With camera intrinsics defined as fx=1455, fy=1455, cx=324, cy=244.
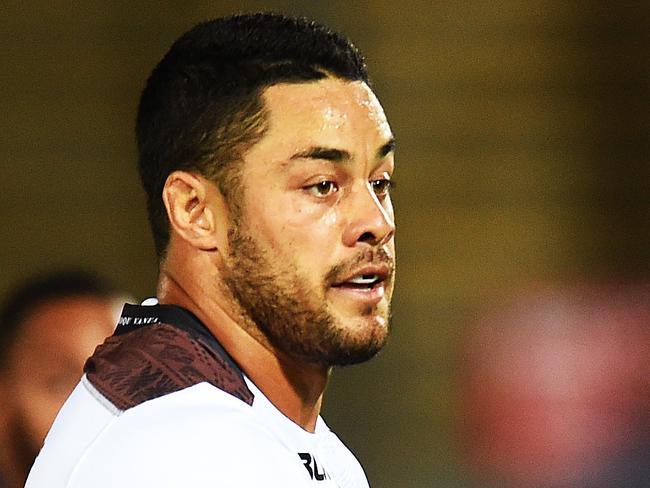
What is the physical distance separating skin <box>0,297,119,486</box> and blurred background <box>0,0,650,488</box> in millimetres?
1463

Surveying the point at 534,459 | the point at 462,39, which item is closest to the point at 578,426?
the point at 534,459

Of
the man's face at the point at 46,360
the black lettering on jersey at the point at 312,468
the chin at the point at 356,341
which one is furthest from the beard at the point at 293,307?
the man's face at the point at 46,360

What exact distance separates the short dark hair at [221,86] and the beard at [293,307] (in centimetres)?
12

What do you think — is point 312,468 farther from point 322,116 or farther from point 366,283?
point 322,116

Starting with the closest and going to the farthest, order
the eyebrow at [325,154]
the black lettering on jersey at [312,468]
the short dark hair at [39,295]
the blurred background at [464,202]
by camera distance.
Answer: the black lettering on jersey at [312,468], the eyebrow at [325,154], the short dark hair at [39,295], the blurred background at [464,202]

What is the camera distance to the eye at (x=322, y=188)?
8.03ft

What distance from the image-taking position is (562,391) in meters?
5.99

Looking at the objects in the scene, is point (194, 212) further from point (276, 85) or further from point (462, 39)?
point (462, 39)

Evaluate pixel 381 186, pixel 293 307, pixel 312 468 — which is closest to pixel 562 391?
pixel 381 186

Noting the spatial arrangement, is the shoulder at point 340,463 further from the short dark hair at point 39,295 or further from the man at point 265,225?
the short dark hair at point 39,295

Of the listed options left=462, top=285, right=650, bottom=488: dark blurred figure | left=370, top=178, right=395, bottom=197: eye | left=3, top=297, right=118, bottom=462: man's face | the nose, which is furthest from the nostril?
left=462, top=285, right=650, bottom=488: dark blurred figure

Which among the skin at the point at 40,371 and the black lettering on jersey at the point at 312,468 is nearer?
the black lettering on jersey at the point at 312,468

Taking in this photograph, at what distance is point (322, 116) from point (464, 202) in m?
3.91

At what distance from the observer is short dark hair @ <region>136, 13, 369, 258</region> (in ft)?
8.18
